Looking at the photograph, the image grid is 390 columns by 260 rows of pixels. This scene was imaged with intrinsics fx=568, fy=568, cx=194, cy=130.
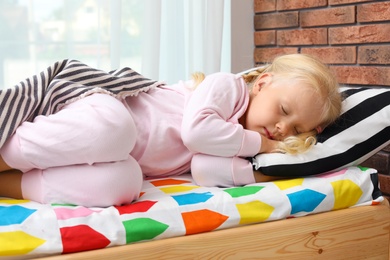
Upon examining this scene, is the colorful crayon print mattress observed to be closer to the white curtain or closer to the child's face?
the child's face

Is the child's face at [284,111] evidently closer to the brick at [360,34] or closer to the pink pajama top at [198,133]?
the pink pajama top at [198,133]

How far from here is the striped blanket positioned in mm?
1174

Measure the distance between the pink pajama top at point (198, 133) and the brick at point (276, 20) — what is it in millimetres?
912

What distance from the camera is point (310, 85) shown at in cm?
138

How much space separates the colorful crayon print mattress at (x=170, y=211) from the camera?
1.00 meters

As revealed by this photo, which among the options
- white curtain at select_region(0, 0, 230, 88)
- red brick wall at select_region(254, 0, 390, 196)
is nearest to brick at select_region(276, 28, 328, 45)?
red brick wall at select_region(254, 0, 390, 196)

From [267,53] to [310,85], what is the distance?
3.58 feet

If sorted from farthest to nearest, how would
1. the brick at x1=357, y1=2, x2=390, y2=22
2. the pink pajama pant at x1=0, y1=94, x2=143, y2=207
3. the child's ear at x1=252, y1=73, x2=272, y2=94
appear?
the brick at x1=357, y1=2, x2=390, y2=22, the child's ear at x1=252, y1=73, x2=272, y2=94, the pink pajama pant at x1=0, y1=94, x2=143, y2=207

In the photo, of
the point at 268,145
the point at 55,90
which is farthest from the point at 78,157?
the point at 268,145

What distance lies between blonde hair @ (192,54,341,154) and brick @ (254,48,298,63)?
0.85 metres

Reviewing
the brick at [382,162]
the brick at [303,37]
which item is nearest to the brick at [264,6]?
the brick at [303,37]

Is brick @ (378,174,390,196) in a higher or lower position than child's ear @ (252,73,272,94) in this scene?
lower

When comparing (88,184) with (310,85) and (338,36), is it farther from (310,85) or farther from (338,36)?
(338,36)

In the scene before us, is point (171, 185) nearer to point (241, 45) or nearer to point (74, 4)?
point (74, 4)
